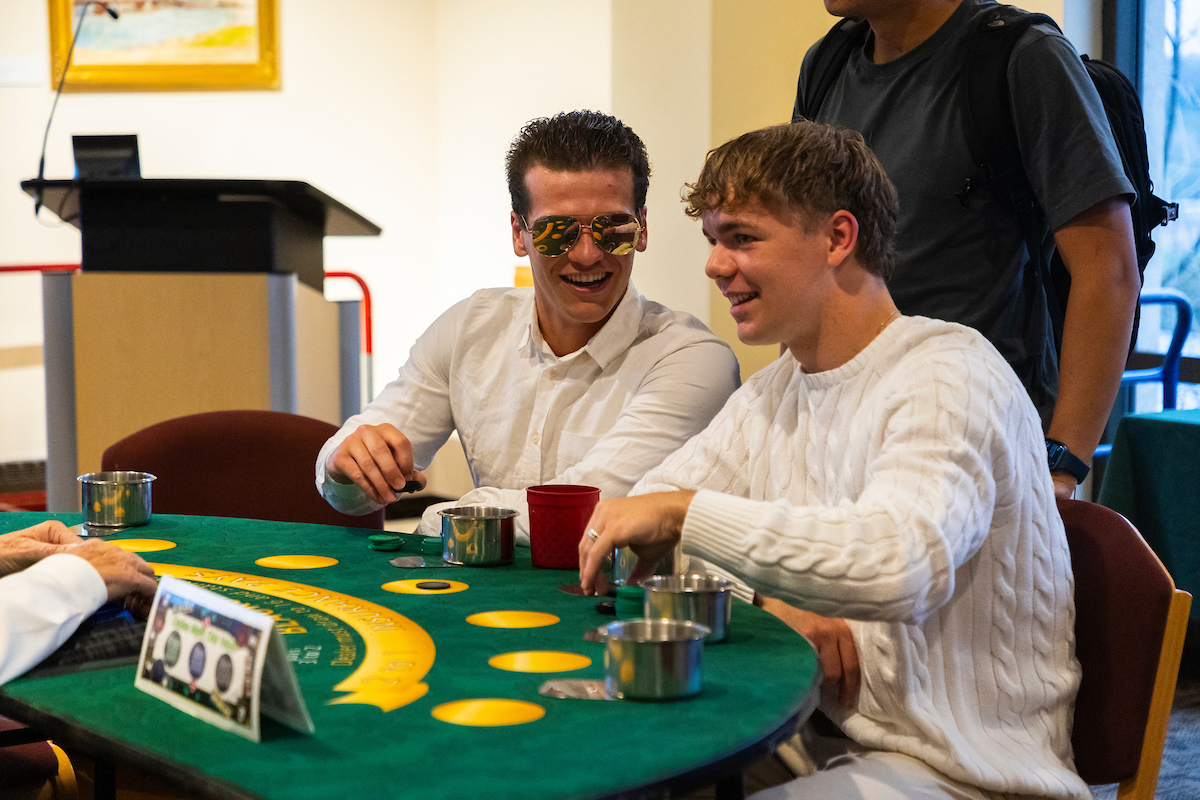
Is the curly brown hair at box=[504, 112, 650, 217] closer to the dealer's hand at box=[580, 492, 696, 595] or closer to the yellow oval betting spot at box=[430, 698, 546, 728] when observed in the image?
the dealer's hand at box=[580, 492, 696, 595]

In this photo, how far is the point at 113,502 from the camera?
5.76 ft

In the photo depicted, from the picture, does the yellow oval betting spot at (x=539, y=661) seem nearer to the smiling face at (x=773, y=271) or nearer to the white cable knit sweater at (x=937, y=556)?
the white cable knit sweater at (x=937, y=556)

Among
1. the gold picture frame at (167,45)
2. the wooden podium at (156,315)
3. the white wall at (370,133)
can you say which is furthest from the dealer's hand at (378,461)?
the gold picture frame at (167,45)

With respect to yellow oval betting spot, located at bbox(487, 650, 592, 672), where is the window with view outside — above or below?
above

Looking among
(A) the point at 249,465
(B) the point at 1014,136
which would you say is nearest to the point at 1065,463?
(B) the point at 1014,136

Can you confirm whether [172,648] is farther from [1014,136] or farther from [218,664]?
[1014,136]

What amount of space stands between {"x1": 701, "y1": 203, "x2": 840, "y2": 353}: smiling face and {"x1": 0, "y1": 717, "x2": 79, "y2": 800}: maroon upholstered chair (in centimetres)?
113

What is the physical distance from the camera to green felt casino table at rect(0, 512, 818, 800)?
0.85 meters

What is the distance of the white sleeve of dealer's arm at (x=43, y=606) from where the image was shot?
1.09m

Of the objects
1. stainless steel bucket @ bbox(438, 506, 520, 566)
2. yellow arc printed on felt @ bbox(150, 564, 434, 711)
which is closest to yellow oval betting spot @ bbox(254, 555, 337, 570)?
yellow arc printed on felt @ bbox(150, 564, 434, 711)

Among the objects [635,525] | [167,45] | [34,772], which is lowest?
[34,772]

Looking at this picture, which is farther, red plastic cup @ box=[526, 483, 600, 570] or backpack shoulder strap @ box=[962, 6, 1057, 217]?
backpack shoulder strap @ box=[962, 6, 1057, 217]

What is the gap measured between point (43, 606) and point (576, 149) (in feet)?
4.02

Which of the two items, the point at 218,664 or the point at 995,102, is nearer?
the point at 218,664
